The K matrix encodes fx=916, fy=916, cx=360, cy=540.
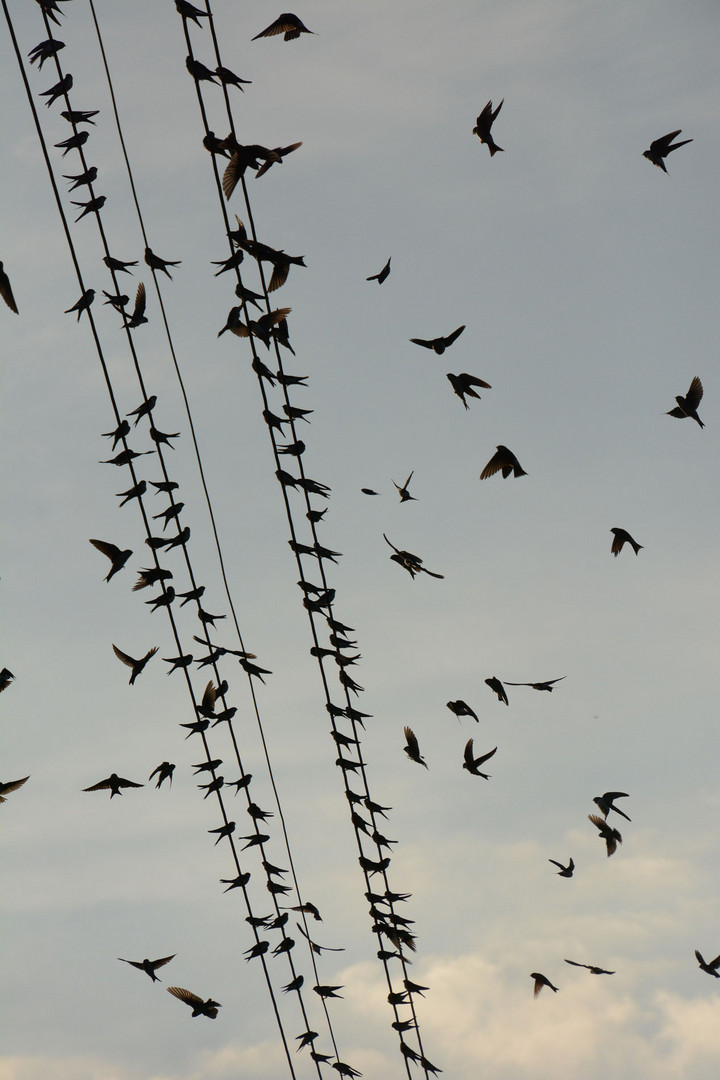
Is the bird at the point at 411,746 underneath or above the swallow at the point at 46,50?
underneath

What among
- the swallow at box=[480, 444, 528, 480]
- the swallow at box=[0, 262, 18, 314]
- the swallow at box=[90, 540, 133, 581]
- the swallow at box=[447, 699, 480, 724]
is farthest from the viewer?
the swallow at box=[447, 699, 480, 724]

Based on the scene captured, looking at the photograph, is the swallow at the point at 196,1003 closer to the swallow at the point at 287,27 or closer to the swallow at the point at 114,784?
the swallow at the point at 114,784

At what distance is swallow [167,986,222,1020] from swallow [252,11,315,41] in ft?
29.9

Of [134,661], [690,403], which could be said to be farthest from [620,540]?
[134,661]

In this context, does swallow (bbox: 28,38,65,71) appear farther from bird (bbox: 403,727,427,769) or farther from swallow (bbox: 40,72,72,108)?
bird (bbox: 403,727,427,769)

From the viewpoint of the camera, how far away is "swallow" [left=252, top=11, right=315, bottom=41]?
7.01 m

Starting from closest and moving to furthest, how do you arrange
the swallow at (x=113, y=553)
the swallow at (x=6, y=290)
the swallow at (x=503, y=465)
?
the swallow at (x=6, y=290) < the swallow at (x=113, y=553) < the swallow at (x=503, y=465)

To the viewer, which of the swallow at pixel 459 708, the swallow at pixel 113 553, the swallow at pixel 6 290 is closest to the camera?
the swallow at pixel 6 290

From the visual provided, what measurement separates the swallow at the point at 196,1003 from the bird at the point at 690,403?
327 inches

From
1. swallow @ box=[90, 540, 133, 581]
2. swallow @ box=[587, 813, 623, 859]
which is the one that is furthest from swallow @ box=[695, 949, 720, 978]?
swallow @ box=[90, 540, 133, 581]

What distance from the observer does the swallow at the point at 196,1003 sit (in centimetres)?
974

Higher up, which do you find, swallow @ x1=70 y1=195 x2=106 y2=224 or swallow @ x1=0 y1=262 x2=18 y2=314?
swallow @ x1=70 y1=195 x2=106 y2=224

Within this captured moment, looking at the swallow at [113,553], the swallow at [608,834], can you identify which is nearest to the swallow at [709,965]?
the swallow at [608,834]

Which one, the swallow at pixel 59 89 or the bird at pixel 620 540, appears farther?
the bird at pixel 620 540
